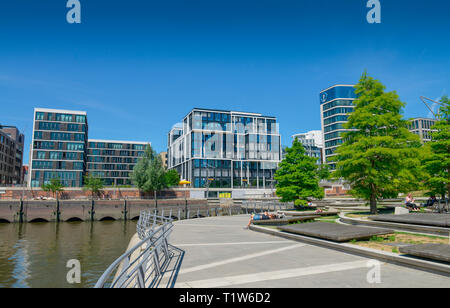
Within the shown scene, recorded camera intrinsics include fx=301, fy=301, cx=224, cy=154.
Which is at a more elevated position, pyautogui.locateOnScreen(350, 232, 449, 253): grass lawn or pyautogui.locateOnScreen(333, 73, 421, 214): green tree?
pyautogui.locateOnScreen(333, 73, 421, 214): green tree

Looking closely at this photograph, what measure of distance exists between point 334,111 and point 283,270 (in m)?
100

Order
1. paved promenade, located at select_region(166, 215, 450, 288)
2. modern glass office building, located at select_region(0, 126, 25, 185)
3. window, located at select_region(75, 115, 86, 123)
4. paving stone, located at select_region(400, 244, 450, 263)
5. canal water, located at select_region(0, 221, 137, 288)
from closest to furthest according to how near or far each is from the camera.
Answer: paved promenade, located at select_region(166, 215, 450, 288) → paving stone, located at select_region(400, 244, 450, 263) → canal water, located at select_region(0, 221, 137, 288) → window, located at select_region(75, 115, 86, 123) → modern glass office building, located at select_region(0, 126, 25, 185)

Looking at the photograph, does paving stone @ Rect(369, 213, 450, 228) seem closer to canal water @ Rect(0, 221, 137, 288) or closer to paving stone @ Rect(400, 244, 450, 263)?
paving stone @ Rect(400, 244, 450, 263)

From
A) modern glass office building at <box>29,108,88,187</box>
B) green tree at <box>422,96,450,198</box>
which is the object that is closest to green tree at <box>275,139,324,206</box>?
green tree at <box>422,96,450,198</box>

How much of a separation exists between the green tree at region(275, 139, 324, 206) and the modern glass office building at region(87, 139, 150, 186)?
A: 91.0 meters

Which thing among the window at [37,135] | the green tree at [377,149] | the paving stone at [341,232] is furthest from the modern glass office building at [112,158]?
the paving stone at [341,232]

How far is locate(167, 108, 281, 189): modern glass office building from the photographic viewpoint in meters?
83.7

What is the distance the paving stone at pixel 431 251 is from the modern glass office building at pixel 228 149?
240ft

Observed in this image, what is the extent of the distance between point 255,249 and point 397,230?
7.25 metres

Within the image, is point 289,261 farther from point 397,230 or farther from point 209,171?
point 209,171

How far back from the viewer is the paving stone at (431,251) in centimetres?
665

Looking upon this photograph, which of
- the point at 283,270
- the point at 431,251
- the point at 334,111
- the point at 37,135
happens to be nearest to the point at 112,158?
the point at 37,135

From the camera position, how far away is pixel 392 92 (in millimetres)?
22109

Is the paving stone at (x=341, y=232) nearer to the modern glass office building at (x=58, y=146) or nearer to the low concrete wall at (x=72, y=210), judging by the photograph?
the low concrete wall at (x=72, y=210)
